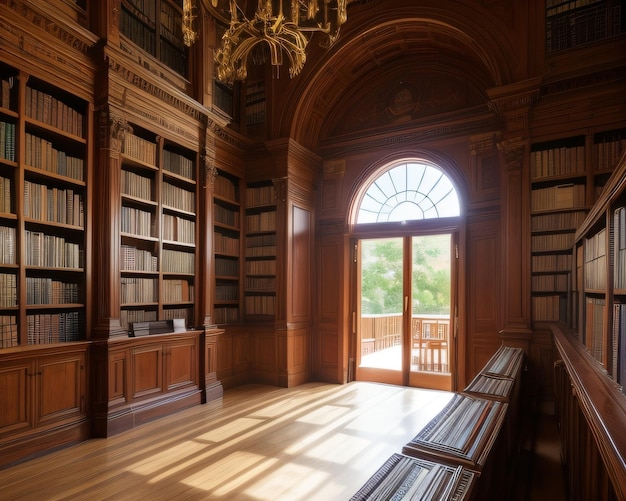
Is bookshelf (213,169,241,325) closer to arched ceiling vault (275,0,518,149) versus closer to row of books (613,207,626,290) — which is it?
arched ceiling vault (275,0,518,149)

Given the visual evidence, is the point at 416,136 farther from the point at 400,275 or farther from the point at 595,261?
the point at 595,261

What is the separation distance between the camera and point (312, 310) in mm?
6387

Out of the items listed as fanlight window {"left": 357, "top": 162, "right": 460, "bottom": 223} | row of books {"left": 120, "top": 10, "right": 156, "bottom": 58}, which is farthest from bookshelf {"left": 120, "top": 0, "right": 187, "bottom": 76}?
fanlight window {"left": 357, "top": 162, "right": 460, "bottom": 223}

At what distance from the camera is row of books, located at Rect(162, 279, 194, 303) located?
4719 millimetres

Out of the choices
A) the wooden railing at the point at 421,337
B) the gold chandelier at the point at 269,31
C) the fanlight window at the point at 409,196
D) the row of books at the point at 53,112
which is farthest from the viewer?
the fanlight window at the point at 409,196

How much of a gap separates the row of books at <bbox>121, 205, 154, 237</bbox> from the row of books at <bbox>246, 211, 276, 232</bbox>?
186 cm

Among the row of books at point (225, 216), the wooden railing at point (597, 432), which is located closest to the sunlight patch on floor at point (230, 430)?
the row of books at point (225, 216)

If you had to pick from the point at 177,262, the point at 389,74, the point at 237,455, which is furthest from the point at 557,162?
the point at 177,262

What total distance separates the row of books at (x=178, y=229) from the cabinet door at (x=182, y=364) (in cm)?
124

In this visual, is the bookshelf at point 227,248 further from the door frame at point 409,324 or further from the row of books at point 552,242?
the row of books at point 552,242

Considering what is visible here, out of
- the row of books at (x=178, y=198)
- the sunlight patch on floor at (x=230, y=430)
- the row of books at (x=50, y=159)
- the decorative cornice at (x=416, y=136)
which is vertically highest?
the decorative cornice at (x=416, y=136)

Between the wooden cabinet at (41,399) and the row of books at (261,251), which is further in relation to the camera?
the row of books at (261,251)

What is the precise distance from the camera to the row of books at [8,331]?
10.4 ft

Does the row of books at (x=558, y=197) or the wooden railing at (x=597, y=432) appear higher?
the row of books at (x=558, y=197)
